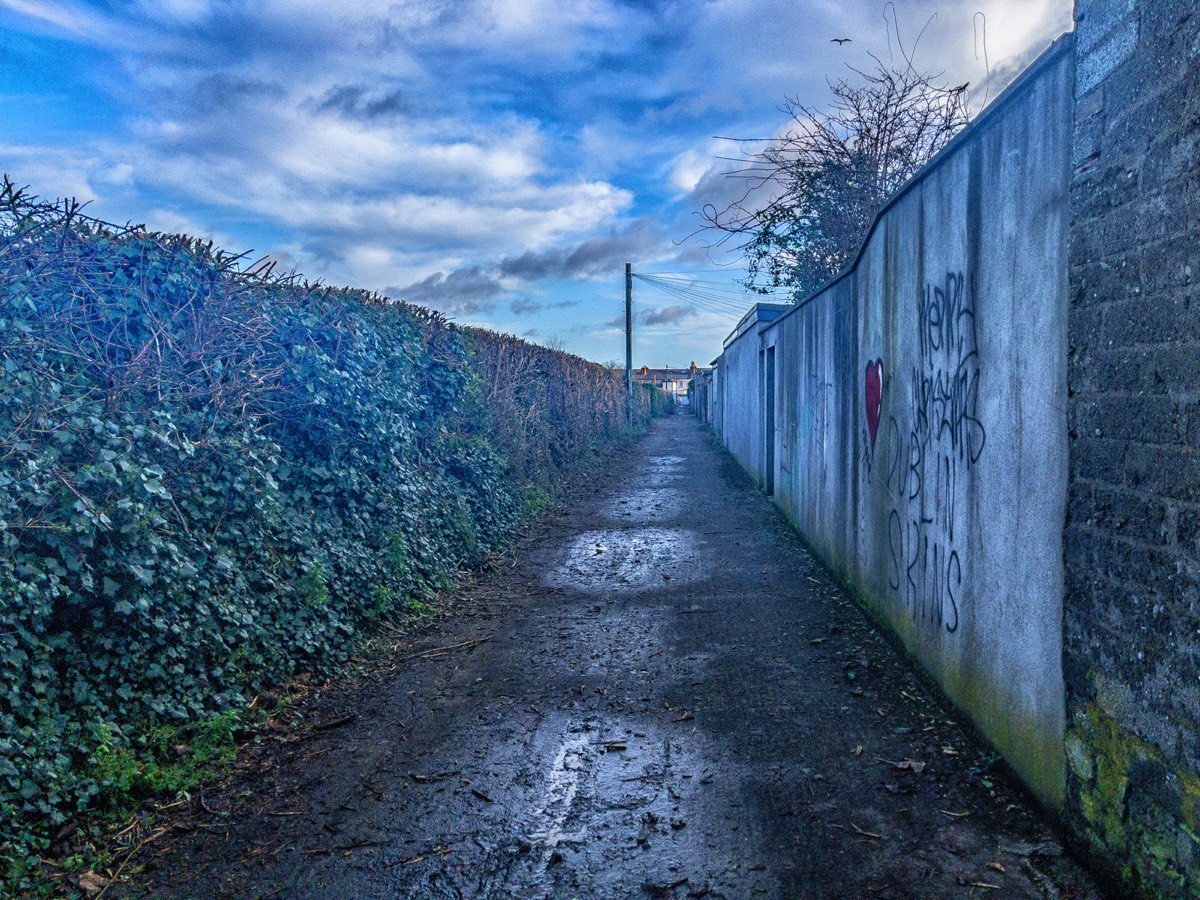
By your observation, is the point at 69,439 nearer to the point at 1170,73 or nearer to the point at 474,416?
the point at 1170,73

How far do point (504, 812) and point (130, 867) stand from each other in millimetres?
1447

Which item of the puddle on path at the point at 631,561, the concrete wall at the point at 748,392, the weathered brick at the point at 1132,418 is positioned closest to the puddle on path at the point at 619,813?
the weathered brick at the point at 1132,418

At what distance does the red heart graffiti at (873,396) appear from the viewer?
5.94 meters

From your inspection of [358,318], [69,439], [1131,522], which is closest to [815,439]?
[358,318]

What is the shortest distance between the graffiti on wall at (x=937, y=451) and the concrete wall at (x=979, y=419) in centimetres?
2

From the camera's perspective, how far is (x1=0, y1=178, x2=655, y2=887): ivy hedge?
3.34 metres

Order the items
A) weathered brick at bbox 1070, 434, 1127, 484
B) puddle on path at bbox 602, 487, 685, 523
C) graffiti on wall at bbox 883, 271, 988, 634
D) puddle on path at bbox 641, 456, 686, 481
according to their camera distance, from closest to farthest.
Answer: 1. weathered brick at bbox 1070, 434, 1127, 484
2. graffiti on wall at bbox 883, 271, 988, 634
3. puddle on path at bbox 602, 487, 685, 523
4. puddle on path at bbox 641, 456, 686, 481

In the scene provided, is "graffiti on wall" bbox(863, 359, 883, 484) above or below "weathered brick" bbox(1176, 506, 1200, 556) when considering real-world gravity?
above

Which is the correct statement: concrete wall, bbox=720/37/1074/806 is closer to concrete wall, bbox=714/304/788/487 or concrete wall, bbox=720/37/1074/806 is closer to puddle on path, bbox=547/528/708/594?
puddle on path, bbox=547/528/708/594

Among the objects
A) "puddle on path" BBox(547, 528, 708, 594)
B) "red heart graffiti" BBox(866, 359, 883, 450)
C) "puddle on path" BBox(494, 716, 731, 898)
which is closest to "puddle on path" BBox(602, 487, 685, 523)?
"puddle on path" BBox(547, 528, 708, 594)

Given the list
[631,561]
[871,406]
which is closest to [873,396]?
[871,406]

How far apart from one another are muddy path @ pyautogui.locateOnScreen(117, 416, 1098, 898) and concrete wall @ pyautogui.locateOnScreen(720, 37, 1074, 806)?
0.43 meters

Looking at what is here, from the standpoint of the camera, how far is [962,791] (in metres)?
3.33

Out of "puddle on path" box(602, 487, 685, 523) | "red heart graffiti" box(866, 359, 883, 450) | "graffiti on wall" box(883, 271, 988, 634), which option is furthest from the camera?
"puddle on path" box(602, 487, 685, 523)
